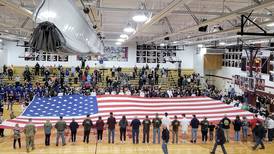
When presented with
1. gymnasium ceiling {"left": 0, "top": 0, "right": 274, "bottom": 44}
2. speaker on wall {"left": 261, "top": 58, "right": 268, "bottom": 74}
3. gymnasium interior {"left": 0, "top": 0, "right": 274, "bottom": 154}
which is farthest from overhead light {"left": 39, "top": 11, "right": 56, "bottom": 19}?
speaker on wall {"left": 261, "top": 58, "right": 268, "bottom": 74}

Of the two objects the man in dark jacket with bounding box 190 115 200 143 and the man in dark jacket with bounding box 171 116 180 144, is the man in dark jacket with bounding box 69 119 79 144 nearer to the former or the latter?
the man in dark jacket with bounding box 171 116 180 144

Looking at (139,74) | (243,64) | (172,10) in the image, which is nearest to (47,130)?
(172,10)

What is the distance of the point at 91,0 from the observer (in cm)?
885

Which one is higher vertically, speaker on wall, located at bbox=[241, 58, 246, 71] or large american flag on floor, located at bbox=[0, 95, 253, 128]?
speaker on wall, located at bbox=[241, 58, 246, 71]

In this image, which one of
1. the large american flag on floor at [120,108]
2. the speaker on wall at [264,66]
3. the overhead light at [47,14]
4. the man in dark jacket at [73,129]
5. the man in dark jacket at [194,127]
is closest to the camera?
the overhead light at [47,14]

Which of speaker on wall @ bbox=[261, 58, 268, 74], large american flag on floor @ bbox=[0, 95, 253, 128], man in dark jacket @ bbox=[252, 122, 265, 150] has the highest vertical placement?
speaker on wall @ bbox=[261, 58, 268, 74]

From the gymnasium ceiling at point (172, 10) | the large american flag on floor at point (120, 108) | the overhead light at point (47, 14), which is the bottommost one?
the large american flag on floor at point (120, 108)

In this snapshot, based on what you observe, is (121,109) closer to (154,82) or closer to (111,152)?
(111,152)

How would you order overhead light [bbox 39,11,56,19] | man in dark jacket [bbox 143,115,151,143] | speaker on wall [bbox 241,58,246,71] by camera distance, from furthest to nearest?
speaker on wall [bbox 241,58,246,71], man in dark jacket [bbox 143,115,151,143], overhead light [bbox 39,11,56,19]

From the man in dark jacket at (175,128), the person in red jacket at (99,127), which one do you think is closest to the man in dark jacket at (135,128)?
the person in red jacket at (99,127)

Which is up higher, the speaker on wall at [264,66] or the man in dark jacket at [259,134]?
the speaker on wall at [264,66]

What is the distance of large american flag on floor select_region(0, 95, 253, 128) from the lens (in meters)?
16.4

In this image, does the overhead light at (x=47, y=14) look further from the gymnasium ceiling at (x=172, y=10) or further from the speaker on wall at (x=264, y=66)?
the speaker on wall at (x=264, y=66)

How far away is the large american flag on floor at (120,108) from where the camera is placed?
16.4 m
